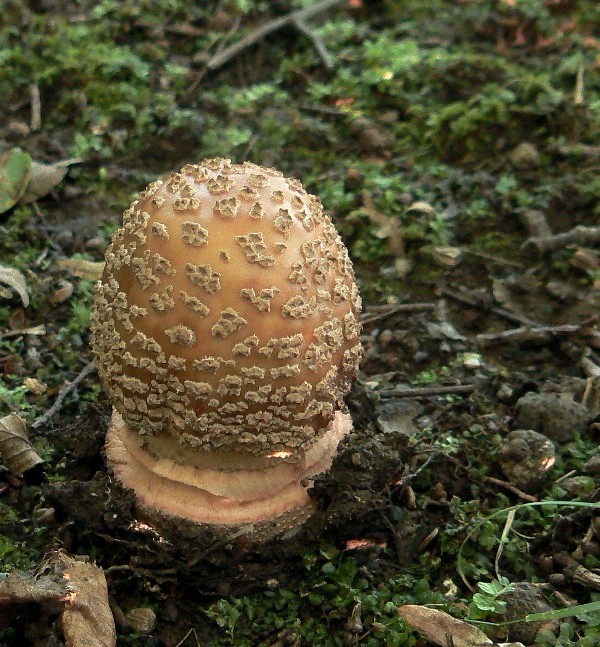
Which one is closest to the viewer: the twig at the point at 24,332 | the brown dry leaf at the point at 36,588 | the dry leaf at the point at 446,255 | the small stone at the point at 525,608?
the brown dry leaf at the point at 36,588

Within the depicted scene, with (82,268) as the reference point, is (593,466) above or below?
below

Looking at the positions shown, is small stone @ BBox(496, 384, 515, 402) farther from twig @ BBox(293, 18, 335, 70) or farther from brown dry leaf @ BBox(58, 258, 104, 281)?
twig @ BBox(293, 18, 335, 70)

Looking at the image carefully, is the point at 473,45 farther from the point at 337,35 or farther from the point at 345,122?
the point at 345,122

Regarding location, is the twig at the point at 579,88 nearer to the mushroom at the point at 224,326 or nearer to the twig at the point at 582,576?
the mushroom at the point at 224,326

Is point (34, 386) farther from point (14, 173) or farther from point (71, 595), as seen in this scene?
point (14, 173)

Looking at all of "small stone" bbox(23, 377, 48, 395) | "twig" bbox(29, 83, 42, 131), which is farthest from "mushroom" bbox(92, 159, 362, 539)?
"twig" bbox(29, 83, 42, 131)

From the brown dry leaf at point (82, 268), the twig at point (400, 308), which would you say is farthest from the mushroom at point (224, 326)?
the brown dry leaf at point (82, 268)

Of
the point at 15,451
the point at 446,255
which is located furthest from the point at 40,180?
the point at 446,255
